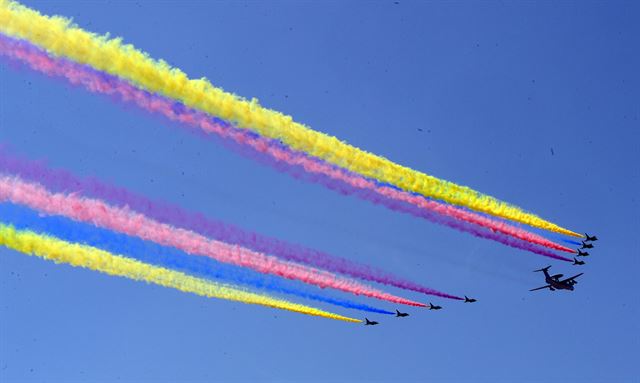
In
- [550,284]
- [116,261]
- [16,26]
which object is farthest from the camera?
[550,284]

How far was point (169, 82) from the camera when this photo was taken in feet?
78.9

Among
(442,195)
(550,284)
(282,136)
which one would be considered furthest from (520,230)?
(282,136)

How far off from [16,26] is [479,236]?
24845 millimetres

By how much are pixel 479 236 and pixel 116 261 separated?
1906cm

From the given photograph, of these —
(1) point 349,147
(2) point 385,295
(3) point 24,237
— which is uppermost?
(1) point 349,147

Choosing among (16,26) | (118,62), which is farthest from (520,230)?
(16,26)

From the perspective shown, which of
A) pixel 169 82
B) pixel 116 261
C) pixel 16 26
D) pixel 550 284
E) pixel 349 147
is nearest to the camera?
pixel 16 26

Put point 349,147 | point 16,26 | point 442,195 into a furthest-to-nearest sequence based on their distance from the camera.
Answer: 1. point 442,195
2. point 349,147
3. point 16,26

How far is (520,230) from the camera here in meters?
39.3

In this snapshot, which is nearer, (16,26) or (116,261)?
(16,26)

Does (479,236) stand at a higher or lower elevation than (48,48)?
higher

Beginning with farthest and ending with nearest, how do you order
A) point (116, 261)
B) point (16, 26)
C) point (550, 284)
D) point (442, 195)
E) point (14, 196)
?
point (550, 284) → point (442, 195) → point (116, 261) → point (14, 196) → point (16, 26)

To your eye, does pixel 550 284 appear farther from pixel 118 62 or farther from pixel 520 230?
pixel 118 62

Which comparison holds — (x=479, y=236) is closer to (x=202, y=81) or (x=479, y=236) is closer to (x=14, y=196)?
(x=202, y=81)
